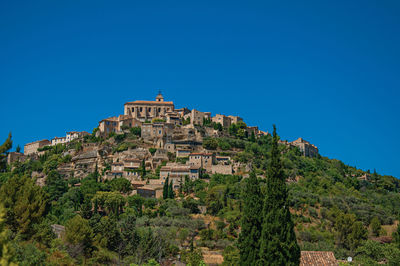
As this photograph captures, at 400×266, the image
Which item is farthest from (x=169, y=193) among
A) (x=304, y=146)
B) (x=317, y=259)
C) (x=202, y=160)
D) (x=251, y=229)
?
(x=251, y=229)

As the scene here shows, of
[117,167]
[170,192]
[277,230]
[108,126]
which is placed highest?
[108,126]

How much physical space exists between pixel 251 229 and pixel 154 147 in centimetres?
6175

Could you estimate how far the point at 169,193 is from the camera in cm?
6800

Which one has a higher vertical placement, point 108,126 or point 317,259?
point 108,126

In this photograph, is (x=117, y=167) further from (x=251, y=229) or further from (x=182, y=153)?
(x=251, y=229)

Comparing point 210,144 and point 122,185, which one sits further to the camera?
point 210,144

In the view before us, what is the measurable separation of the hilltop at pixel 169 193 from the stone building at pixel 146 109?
0.22 meters

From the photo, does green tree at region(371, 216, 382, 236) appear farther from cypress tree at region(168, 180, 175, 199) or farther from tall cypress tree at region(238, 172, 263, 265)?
tall cypress tree at region(238, 172, 263, 265)

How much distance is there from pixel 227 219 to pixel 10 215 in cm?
3148

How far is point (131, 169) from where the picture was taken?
77188 millimetres

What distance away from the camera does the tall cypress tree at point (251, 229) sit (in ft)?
80.6

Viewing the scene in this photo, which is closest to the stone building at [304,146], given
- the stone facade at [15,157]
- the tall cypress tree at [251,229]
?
the stone facade at [15,157]

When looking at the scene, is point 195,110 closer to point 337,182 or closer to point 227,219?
point 337,182

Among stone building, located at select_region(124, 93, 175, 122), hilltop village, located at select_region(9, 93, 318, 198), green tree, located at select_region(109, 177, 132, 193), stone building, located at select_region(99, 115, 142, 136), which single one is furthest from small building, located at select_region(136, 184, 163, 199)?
stone building, located at select_region(124, 93, 175, 122)
